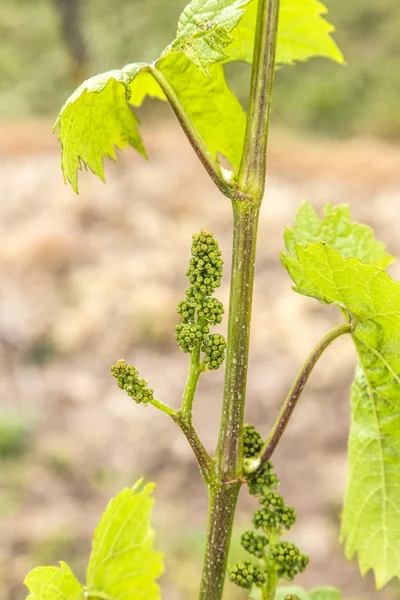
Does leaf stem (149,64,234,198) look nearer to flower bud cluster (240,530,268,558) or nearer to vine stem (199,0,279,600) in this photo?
vine stem (199,0,279,600)

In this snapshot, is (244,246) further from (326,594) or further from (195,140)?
(326,594)

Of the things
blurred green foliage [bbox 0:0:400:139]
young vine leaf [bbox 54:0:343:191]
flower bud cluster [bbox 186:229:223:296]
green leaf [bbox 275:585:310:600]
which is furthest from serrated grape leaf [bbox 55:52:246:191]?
blurred green foliage [bbox 0:0:400:139]

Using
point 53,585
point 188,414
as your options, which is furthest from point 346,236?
point 53,585

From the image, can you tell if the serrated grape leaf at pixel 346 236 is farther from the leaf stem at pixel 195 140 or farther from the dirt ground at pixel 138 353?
the dirt ground at pixel 138 353

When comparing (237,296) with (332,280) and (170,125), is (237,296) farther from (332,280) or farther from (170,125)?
(170,125)

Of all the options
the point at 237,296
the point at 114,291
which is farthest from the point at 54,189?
the point at 237,296

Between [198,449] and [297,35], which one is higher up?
[297,35]

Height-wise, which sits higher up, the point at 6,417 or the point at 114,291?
the point at 114,291
